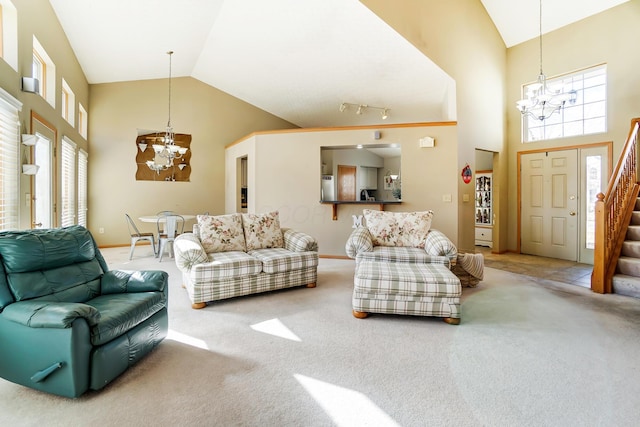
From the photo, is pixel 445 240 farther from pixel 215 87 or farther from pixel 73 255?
pixel 215 87

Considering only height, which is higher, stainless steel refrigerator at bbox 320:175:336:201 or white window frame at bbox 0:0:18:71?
white window frame at bbox 0:0:18:71

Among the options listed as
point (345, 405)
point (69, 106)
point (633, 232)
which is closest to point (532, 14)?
point (633, 232)

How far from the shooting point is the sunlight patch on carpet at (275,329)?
2572mm

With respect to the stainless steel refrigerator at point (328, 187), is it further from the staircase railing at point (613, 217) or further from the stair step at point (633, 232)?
the stair step at point (633, 232)

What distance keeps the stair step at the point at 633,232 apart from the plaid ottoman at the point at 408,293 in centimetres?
303

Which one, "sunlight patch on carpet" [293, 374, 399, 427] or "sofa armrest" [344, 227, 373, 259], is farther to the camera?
"sofa armrest" [344, 227, 373, 259]

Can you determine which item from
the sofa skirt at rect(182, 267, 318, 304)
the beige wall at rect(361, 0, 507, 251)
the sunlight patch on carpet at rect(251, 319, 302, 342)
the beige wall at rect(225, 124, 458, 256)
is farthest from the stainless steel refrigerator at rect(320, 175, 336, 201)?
the sunlight patch on carpet at rect(251, 319, 302, 342)

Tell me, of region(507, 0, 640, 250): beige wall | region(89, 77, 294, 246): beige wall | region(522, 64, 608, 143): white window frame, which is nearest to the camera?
region(507, 0, 640, 250): beige wall

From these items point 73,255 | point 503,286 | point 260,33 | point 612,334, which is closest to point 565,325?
point 612,334

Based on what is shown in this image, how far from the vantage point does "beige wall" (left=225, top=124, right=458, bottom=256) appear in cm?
536

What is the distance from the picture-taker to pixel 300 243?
12.8 feet

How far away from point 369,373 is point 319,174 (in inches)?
168

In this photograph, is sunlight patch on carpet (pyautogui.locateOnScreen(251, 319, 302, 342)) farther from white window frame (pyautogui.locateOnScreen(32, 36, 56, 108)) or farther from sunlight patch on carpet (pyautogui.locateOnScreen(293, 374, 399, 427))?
white window frame (pyautogui.locateOnScreen(32, 36, 56, 108))

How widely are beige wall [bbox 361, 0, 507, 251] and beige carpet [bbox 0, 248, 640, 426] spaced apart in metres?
2.96
